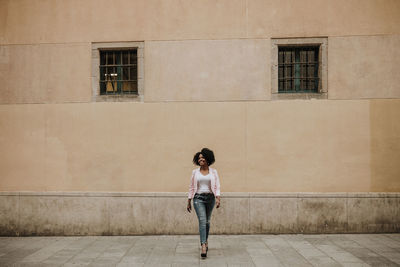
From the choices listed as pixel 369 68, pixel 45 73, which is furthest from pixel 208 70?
pixel 45 73

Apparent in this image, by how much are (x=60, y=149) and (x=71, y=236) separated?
2.12 m

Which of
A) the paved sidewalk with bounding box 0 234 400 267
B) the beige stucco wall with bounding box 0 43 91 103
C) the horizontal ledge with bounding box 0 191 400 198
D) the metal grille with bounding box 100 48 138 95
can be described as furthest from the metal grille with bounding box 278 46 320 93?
the beige stucco wall with bounding box 0 43 91 103

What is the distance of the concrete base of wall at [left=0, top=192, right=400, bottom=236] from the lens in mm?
7254

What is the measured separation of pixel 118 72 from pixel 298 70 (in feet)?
14.8

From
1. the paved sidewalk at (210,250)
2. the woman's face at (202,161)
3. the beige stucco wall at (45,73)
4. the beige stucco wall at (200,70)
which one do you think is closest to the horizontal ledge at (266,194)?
the paved sidewalk at (210,250)

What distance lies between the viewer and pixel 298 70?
7656 millimetres

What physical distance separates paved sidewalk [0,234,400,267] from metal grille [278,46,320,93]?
3554 mm

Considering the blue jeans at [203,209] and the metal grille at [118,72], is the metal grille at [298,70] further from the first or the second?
the metal grille at [118,72]

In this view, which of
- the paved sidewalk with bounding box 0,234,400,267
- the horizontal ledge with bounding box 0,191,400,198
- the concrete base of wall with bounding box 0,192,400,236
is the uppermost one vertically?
the horizontal ledge with bounding box 0,191,400,198

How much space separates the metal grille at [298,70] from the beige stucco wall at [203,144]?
19.4 inches

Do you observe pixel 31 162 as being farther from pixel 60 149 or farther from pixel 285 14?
pixel 285 14

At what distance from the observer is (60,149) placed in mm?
7590

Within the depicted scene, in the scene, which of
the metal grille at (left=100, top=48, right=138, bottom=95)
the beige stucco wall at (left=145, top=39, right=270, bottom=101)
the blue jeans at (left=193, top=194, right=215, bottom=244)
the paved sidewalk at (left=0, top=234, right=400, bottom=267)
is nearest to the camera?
the paved sidewalk at (left=0, top=234, right=400, bottom=267)

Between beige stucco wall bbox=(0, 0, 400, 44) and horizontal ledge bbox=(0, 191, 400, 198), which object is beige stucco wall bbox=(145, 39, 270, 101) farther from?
horizontal ledge bbox=(0, 191, 400, 198)
